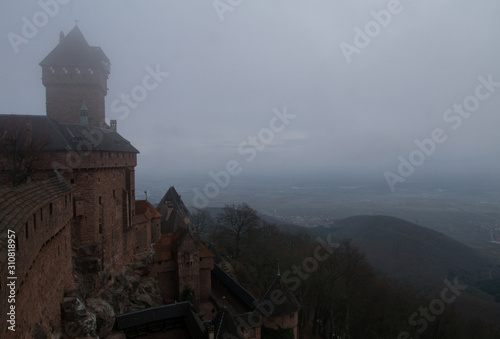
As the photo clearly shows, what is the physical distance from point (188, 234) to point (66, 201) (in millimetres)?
11619

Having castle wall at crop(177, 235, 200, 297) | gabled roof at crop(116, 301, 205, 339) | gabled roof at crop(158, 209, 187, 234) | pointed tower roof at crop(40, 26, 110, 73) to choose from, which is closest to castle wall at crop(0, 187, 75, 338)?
gabled roof at crop(116, 301, 205, 339)

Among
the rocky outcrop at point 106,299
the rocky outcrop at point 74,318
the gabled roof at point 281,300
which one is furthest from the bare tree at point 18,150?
the gabled roof at point 281,300

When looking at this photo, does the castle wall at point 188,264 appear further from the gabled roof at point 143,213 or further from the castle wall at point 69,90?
the castle wall at point 69,90

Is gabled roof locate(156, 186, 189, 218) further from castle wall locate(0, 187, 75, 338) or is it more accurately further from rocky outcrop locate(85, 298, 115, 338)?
castle wall locate(0, 187, 75, 338)

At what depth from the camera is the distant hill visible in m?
48.0

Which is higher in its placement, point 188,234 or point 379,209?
point 188,234

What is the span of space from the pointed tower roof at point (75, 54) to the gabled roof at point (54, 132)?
364 inches

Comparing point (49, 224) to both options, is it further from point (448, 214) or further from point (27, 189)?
point (448, 214)

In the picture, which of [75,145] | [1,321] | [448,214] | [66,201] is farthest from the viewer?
[448,214]

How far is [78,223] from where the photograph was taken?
13.5m

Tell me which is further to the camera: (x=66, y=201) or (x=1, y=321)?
(x=66, y=201)

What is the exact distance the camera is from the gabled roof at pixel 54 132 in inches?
511

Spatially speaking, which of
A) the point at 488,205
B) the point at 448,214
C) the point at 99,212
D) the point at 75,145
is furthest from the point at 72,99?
the point at 488,205

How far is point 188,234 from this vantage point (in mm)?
20797
